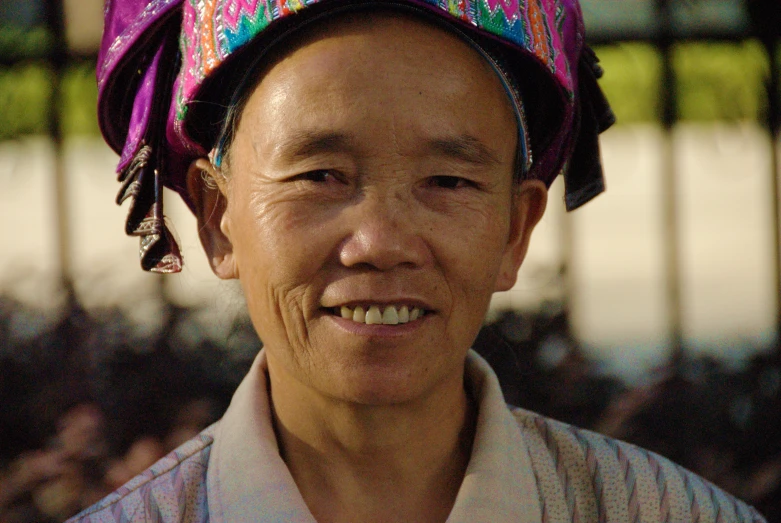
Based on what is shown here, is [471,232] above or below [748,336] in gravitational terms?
above

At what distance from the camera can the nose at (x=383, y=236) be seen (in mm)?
1916

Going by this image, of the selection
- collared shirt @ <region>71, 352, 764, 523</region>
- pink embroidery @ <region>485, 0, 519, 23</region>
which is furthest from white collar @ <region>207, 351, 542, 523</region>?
pink embroidery @ <region>485, 0, 519, 23</region>

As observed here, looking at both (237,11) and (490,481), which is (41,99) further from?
(490,481)

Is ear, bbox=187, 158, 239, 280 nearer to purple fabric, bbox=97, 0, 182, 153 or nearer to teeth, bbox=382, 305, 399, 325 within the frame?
purple fabric, bbox=97, 0, 182, 153

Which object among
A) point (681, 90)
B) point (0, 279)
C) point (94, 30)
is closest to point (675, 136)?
point (681, 90)

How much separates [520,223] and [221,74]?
30.3 inches

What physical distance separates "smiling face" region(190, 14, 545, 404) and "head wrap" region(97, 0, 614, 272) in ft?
0.21

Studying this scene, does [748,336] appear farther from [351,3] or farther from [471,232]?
[351,3]

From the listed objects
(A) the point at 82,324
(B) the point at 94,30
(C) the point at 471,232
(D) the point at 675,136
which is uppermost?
(B) the point at 94,30

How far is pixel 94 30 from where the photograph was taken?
5.27 meters

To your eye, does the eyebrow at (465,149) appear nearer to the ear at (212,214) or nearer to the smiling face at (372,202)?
the smiling face at (372,202)

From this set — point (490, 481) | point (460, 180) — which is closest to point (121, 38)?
point (460, 180)

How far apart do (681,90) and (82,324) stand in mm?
3341

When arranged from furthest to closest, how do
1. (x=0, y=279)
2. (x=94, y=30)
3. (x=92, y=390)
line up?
(x=94, y=30)
(x=0, y=279)
(x=92, y=390)
